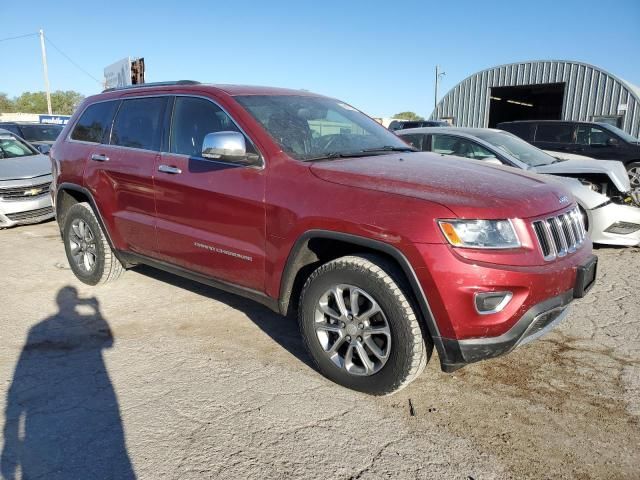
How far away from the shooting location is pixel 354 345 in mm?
2941

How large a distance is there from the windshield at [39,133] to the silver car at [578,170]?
10.5 metres

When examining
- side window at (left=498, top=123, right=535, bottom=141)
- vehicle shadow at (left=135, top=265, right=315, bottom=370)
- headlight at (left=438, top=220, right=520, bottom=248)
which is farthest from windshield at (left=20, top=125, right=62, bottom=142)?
headlight at (left=438, top=220, right=520, bottom=248)

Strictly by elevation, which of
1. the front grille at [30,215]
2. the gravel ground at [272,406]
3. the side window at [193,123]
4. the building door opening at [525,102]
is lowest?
the gravel ground at [272,406]

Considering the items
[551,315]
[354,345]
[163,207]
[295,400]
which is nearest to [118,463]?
[295,400]

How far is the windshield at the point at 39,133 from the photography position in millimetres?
13383

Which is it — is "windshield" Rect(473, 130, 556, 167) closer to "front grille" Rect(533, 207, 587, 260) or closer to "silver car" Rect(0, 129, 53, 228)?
"front grille" Rect(533, 207, 587, 260)

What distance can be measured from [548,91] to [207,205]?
1216 inches

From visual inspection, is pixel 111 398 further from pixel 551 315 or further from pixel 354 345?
pixel 551 315

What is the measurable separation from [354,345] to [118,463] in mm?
1345

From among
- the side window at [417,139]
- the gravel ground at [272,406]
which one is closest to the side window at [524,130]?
the side window at [417,139]

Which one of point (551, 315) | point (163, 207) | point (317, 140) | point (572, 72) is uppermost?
point (572, 72)

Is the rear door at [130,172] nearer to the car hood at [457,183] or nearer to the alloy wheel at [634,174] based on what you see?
the car hood at [457,183]

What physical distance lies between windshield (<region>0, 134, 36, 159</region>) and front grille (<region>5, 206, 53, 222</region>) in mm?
1588

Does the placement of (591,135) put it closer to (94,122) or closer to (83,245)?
(94,122)
